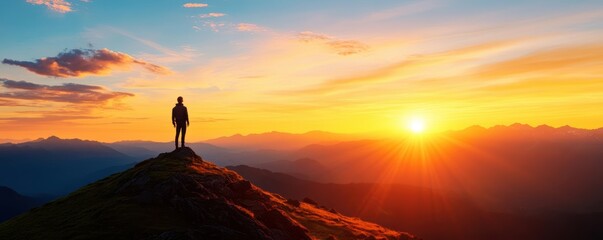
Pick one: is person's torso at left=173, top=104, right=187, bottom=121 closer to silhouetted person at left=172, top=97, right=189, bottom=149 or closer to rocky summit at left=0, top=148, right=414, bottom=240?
silhouetted person at left=172, top=97, right=189, bottom=149

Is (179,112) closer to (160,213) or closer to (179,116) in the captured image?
(179,116)

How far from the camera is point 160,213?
104 ft

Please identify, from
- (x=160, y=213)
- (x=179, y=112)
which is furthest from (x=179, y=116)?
(x=160, y=213)

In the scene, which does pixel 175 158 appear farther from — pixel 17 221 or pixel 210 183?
pixel 17 221

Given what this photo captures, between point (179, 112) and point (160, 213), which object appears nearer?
point (160, 213)

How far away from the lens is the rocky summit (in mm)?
28902

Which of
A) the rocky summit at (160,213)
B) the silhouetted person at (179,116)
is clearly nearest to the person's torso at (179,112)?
the silhouetted person at (179,116)

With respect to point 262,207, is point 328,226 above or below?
below

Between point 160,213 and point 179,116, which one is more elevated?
point 179,116

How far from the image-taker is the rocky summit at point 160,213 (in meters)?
28.9

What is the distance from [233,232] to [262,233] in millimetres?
2877

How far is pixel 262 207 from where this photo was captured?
39750 millimetres

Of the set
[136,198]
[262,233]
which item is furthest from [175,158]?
[262,233]

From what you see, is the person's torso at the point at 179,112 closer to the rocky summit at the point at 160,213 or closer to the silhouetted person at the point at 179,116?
the silhouetted person at the point at 179,116
